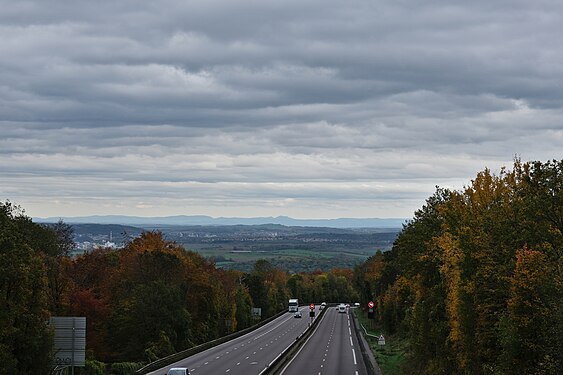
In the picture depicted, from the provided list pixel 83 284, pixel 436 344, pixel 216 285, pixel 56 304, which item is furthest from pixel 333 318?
pixel 436 344

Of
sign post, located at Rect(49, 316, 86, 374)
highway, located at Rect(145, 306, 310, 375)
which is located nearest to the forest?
sign post, located at Rect(49, 316, 86, 374)

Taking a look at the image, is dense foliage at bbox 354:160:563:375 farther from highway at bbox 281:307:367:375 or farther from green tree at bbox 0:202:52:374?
green tree at bbox 0:202:52:374

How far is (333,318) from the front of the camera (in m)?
148

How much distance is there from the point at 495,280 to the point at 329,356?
3898cm

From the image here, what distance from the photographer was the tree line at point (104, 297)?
45.2 meters

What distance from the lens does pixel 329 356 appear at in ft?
241

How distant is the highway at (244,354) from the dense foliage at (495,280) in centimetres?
1301

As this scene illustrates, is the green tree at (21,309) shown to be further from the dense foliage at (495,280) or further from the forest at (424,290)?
the dense foliage at (495,280)

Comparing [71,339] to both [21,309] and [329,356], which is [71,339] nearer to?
[21,309]

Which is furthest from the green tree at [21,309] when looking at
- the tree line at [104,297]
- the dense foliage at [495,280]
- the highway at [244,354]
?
the dense foliage at [495,280]

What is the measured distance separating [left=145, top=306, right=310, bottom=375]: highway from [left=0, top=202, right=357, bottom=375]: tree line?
4918mm

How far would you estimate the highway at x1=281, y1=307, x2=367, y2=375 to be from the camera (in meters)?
60.0

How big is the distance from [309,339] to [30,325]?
2126 inches

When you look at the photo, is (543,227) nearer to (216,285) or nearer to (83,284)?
(83,284)
